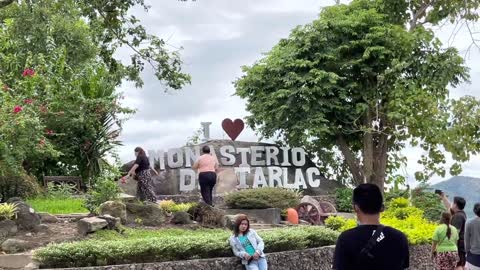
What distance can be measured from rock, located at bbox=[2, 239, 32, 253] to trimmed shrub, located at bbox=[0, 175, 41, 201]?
542 cm

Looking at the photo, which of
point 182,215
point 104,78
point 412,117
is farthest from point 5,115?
point 412,117

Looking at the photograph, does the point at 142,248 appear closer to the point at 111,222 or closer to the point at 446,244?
the point at 111,222

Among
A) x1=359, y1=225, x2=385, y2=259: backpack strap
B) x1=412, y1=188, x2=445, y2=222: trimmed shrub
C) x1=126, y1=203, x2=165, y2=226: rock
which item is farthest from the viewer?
x1=412, y1=188, x2=445, y2=222: trimmed shrub

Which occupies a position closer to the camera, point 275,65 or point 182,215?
point 182,215

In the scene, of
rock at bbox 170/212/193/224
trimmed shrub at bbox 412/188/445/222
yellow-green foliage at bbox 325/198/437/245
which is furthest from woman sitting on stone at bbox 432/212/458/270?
trimmed shrub at bbox 412/188/445/222

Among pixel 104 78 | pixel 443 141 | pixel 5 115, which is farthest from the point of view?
pixel 104 78

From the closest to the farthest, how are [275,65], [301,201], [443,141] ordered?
[443,141], [301,201], [275,65]

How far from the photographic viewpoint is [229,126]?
25641 millimetres

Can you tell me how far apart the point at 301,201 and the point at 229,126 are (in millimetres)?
6173

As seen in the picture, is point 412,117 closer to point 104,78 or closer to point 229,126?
point 229,126

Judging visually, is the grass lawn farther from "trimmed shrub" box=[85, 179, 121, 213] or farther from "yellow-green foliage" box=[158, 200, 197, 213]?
"yellow-green foliage" box=[158, 200, 197, 213]

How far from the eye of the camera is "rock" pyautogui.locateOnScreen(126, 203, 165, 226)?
14355mm

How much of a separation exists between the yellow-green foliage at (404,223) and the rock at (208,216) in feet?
8.46

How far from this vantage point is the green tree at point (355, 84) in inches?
1017
